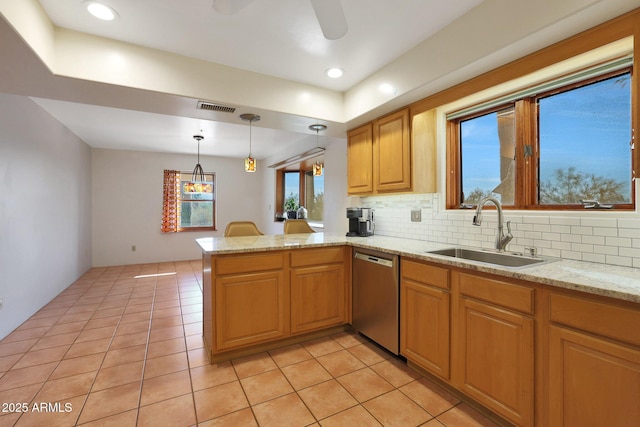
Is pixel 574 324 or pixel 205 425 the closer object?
pixel 574 324

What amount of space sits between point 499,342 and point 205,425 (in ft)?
5.47

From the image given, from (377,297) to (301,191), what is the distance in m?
3.97

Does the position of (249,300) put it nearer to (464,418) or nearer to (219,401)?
(219,401)

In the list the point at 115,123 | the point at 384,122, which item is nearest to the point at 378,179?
the point at 384,122

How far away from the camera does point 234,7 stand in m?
1.40

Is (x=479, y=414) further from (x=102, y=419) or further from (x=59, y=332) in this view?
(x=59, y=332)

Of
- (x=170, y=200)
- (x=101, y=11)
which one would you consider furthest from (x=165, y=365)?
(x=170, y=200)

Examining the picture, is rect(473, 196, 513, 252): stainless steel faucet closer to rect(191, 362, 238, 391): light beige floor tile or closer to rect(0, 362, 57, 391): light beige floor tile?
rect(191, 362, 238, 391): light beige floor tile

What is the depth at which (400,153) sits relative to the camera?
262 cm

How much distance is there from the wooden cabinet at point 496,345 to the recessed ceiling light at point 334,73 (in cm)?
196

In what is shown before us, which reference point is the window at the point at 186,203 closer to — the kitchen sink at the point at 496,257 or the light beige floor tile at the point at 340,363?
the light beige floor tile at the point at 340,363

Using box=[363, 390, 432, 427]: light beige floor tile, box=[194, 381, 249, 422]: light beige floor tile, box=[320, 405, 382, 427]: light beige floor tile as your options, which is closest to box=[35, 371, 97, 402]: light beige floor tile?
box=[194, 381, 249, 422]: light beige floor tile

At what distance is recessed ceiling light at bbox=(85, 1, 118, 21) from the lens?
1.76m

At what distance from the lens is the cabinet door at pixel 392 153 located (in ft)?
8.43
